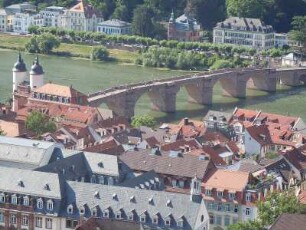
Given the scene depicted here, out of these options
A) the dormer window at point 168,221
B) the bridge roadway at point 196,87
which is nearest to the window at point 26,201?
the dormer window at point 168,221

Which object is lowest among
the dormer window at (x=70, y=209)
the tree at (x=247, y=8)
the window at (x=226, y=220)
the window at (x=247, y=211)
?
the window at (x=226, y=220)

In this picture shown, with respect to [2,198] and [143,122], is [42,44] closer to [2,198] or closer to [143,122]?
[143,122]

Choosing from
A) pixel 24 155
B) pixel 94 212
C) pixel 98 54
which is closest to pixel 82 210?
pixel 94 212

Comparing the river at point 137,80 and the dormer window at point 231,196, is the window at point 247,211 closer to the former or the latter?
the dormer window at point 231,196

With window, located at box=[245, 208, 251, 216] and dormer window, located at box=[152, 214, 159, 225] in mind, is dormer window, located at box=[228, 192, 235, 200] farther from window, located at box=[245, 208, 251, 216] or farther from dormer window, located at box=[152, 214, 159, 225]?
dormer window, located at box=[152, 214, 159, 225]

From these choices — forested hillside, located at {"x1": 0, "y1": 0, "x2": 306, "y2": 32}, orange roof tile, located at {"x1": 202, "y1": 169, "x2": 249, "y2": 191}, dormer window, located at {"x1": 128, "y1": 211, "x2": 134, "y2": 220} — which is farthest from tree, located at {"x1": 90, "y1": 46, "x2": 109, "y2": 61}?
dormer window, located at {"x1": 128, "y1": 211, "x2": 134, "y2": 220}

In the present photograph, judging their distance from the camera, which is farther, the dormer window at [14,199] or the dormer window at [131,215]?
the dormer window at [14,199]

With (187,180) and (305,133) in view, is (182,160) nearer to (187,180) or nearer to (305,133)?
(187,180)

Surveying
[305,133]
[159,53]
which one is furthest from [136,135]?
[159,53]
